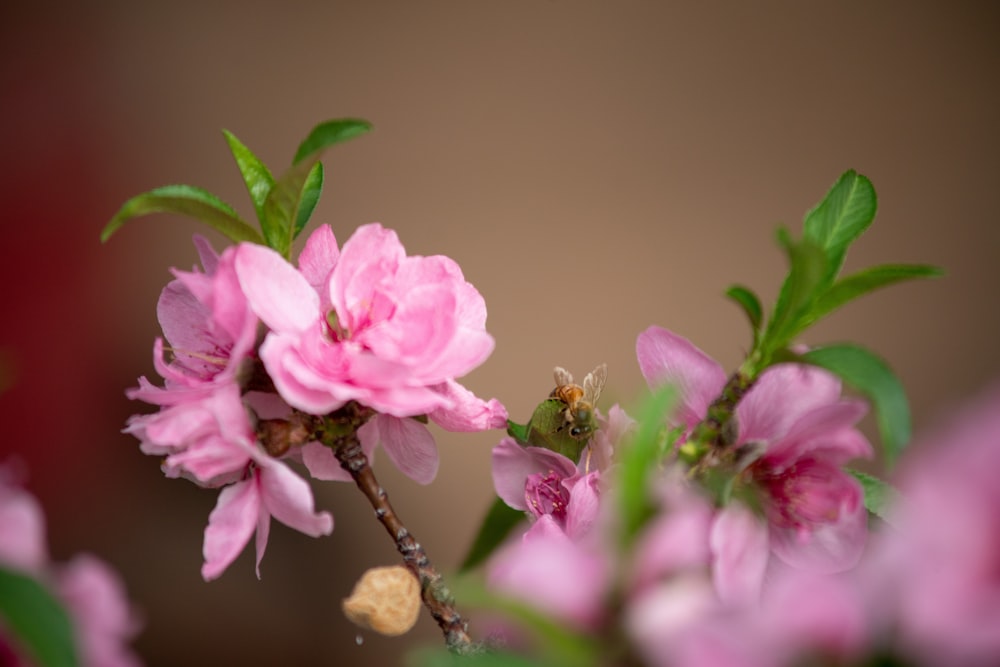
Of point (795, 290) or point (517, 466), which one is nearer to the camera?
point (795, 290)

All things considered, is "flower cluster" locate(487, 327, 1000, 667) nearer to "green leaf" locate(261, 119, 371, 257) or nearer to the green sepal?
the green sepal

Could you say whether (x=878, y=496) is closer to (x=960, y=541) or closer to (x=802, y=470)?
(x=802, y=470)

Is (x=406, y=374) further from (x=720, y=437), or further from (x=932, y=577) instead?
(x=932, y=577)

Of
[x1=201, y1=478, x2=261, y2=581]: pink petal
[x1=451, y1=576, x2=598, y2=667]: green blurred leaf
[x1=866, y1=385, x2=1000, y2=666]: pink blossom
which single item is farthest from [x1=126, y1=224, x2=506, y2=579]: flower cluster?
[x1=866, y1=385, x2=1000, y2=666]: pink blossom

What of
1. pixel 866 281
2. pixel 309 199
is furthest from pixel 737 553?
pixel 309 199

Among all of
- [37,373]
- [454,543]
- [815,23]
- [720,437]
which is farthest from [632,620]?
[815,23]

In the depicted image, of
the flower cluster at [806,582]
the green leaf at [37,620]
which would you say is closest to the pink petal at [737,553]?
the flower cluster at [806,582]

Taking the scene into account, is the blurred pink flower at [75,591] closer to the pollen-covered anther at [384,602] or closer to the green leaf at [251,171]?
the pollen-covered anther at [384,602]
